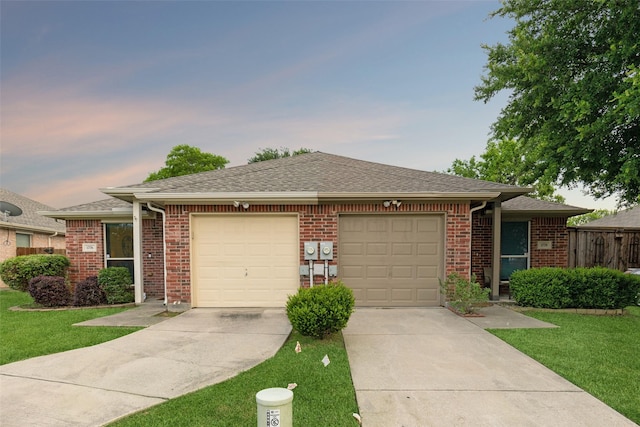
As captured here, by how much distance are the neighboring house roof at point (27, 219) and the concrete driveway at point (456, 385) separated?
1418 centimetres

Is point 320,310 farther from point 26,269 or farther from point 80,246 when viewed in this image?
point 26,269

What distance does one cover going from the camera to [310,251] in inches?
309

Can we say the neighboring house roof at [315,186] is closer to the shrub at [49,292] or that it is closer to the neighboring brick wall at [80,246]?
the neighboring brick wall at [80,246]

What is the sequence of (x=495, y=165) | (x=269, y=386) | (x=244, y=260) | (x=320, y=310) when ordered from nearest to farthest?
1. (x=269, y=386)
2. (x=320, y=310)
3. (x=244, y=260)
4. (x=495, y=165)

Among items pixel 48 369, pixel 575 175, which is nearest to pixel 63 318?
pixel 48 369

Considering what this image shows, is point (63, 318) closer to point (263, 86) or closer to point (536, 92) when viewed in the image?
point (263, 86)

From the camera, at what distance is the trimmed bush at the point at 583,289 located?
7.81 m

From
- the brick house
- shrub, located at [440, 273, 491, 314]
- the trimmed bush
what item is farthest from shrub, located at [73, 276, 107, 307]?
the trimmed bush

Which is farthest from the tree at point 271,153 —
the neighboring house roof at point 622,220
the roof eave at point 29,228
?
the neighboring house roof at point 622,220

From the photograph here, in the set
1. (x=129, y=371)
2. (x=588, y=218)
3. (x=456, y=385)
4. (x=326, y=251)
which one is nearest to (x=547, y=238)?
(x=326, y=251)

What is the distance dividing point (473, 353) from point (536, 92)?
6232 mm

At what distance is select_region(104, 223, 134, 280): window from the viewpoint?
10.2 m

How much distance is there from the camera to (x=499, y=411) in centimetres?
337

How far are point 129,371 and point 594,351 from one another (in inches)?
263
